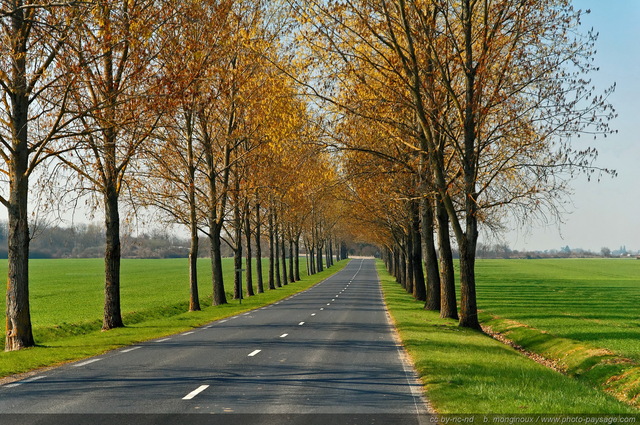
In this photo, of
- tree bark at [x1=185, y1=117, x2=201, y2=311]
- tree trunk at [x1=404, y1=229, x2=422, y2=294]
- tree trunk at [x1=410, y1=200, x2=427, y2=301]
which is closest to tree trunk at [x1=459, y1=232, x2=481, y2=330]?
tree trunk at [x1=410, y1=200, x2=427, y2=301]

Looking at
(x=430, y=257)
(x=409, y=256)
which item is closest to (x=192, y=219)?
(x=430, y=257)

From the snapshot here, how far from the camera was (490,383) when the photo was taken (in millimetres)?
11992

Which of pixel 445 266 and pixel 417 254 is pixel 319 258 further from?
pixel 445 266

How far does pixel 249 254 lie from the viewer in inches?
1964

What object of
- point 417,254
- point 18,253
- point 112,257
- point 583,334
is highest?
point 18,253

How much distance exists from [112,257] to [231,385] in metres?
14.4

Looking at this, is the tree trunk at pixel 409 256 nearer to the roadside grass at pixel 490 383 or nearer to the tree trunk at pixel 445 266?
the tree trunk at pixel 445 266

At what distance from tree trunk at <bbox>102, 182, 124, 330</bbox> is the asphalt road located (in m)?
5.29

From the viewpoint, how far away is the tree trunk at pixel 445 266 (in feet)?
85.7

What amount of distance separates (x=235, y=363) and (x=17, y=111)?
9.04m

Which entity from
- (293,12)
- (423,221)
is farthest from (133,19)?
(423,221)

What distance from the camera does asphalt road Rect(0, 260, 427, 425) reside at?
30.6 ft

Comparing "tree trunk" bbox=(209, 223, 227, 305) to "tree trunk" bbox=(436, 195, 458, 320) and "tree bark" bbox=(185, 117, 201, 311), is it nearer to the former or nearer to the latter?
"tree bark" bbox=(185, 117, 201, 311)

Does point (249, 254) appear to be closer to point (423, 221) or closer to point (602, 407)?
point (423, 221)
